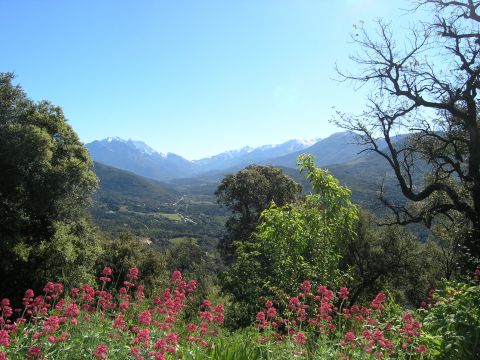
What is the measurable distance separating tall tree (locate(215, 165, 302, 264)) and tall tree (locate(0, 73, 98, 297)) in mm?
15298

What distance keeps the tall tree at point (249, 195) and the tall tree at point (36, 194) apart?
15.3 metres

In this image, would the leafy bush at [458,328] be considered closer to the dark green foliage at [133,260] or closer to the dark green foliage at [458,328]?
the dark green foliage at [458,328]

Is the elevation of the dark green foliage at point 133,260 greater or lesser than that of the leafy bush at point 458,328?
lesser

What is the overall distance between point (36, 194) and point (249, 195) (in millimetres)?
18204

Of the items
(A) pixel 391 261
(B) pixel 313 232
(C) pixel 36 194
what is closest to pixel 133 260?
(C) pixel 36 194

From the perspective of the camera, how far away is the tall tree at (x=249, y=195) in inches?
1267

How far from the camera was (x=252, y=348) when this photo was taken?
16.1ft

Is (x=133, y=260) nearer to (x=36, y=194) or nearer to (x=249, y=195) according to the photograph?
(x=249, y=195)

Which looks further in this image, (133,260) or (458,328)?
(133,260)

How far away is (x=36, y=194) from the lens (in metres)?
16.6

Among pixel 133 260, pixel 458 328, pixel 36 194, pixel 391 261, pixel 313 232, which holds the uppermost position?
pixel 36 194

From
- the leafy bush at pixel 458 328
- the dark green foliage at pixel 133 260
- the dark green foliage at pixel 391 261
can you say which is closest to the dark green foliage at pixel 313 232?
the leafy bush at pixel 458 328

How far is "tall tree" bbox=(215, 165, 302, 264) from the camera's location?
106 ft

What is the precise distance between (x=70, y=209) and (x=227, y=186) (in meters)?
16.6
